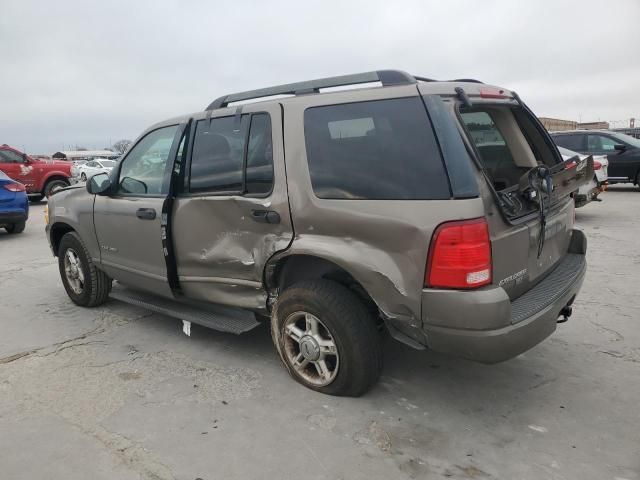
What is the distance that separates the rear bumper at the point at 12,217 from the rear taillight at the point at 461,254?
9.53 meters

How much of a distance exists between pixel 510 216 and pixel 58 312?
4306mm

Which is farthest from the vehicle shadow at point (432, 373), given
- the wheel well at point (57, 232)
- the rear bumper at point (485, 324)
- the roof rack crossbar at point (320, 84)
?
the wheel well at point (57, 232)

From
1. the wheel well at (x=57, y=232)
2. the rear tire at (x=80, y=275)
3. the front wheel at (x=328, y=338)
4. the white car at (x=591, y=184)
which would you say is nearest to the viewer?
the front wheel at (x=328, y=338)

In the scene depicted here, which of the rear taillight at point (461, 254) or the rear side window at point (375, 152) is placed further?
the rear side window at point (375, 152)

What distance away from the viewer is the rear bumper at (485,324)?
2.52 m

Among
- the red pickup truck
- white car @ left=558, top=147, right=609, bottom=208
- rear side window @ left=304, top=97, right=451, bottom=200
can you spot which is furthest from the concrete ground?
the red pickup truck

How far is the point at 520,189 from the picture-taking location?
298cm

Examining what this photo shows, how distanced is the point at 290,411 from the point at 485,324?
1263mm

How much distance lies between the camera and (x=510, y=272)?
2756 millimetres

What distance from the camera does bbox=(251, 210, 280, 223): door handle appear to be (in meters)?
3.16

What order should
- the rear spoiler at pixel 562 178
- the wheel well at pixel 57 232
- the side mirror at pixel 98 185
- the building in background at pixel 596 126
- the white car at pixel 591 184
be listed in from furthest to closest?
the building in background at pixel 596 126 < the white car at pixel 591 184 < the wheel well at pixel 57 232 < the side mirror at pixel 98 185 < the rear spoiler at pixel 562 178

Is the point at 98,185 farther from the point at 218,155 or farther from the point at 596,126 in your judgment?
the point at 596,126

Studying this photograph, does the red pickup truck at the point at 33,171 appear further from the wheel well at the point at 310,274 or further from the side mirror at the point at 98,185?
the wheel well at the point at 310,274

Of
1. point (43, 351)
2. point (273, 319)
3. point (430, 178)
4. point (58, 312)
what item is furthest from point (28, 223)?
point (430, 178)
